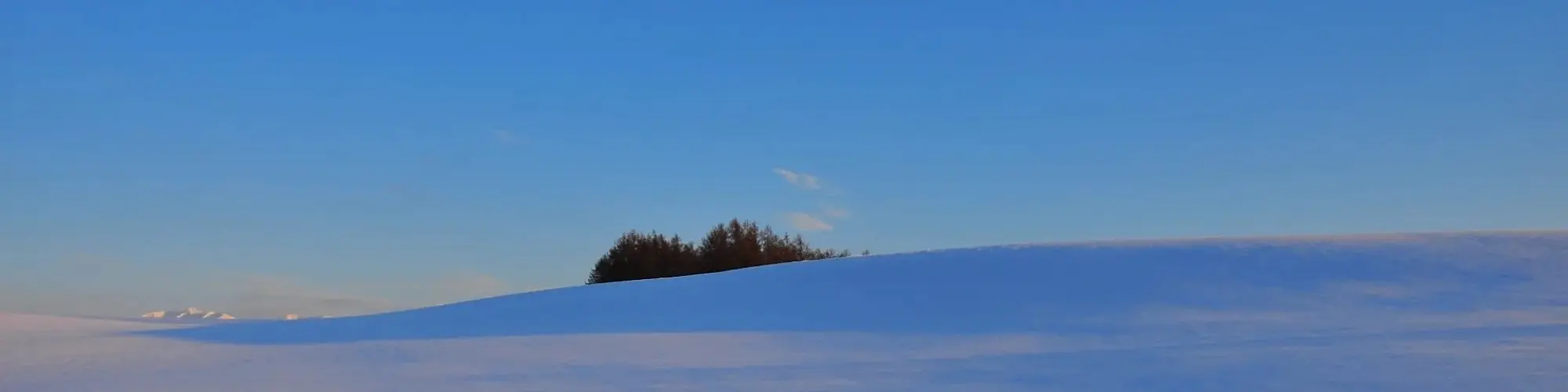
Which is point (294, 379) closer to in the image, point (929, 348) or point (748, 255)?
point (929, 348)

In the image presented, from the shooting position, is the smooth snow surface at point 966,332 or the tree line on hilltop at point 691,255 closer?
the smooth snow surface at point 966,332

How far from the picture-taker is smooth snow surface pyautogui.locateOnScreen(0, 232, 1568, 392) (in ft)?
20.5

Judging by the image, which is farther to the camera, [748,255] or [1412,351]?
[748,255]

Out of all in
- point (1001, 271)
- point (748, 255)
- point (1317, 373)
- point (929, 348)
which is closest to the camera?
point (1317, 373)

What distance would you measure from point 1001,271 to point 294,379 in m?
6.52

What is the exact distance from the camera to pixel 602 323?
9.80m

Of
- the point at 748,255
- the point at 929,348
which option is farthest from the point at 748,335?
→ the point at 748,255

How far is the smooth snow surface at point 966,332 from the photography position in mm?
6258

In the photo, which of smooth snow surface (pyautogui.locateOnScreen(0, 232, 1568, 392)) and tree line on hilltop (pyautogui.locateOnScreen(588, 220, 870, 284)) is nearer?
smooth snow surface (pyautogui.locateOnScreen(0, 232, 1568, 392))

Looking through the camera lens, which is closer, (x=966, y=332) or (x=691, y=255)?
(x=966, y=332)

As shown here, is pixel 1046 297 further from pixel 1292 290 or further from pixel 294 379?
pixel 294 379

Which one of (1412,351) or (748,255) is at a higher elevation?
(748,255)

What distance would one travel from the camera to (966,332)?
8.34 m

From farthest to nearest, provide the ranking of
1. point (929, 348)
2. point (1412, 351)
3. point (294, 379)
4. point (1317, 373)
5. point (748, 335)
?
point (748, 335), point (929, 348), point (294, 379), point (1412, 351), point (1317, 373)
